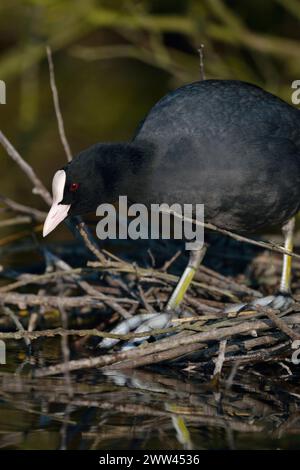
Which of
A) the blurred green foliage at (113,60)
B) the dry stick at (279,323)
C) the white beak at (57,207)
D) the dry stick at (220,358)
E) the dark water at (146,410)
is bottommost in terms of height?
the dark water at (146,410)

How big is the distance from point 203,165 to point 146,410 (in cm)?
120

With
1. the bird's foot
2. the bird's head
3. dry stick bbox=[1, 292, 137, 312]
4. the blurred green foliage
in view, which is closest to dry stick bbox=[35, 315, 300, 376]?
the bird's foot

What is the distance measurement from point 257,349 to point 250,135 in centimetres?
98

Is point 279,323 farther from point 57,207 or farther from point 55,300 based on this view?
point 55,300

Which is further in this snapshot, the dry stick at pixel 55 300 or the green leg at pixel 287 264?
the green leg at pixel 287 264

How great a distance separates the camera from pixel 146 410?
11.9 feet

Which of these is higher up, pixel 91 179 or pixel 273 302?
pixel 91 179

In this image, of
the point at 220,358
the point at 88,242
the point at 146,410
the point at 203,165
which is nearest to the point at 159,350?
the point at 220,358

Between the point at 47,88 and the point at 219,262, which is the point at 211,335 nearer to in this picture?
the point at 219,262
